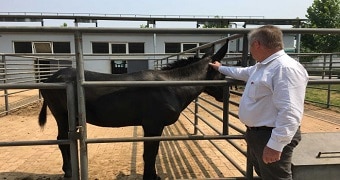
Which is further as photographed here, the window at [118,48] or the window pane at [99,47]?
the window at [118,48]

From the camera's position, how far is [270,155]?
1762 mm

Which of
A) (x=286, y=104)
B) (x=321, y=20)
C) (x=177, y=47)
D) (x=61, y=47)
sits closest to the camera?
(x=286, y=104)

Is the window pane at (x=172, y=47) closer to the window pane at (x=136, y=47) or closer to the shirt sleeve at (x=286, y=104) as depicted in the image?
the window pane at (x=136, y=47)

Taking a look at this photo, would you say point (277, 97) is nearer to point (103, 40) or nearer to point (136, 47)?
point (103, 40)

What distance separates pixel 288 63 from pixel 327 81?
3.38 feet

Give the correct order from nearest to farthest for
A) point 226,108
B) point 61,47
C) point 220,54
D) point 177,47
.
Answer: point 226,108
point 220,54
point 61,47
point 177,47

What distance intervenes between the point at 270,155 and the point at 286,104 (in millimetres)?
338

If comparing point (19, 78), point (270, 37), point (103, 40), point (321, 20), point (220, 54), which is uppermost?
point (321, 20)

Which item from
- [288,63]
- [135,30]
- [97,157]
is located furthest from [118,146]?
[288,63]

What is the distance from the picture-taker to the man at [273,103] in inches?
66.7

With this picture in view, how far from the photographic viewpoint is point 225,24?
88.1 feet

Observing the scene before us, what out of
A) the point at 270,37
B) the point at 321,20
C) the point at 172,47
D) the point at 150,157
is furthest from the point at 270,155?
the point at 321,20

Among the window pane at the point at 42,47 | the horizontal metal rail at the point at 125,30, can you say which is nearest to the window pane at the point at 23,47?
the window pane at the point at 42,47

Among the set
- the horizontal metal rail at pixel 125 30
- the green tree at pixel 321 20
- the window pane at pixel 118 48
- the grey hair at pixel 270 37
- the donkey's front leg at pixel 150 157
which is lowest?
the donkey's front leg at pixel 150 157
